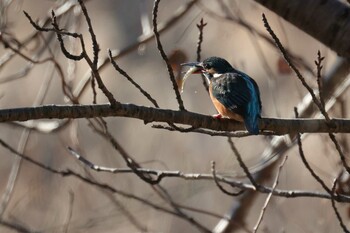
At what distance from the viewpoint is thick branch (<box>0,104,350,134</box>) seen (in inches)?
80.8

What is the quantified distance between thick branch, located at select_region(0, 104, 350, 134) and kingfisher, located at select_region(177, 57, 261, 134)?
121mm

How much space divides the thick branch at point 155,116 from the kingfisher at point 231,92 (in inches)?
4.8

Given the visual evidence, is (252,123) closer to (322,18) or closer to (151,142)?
(322,18)

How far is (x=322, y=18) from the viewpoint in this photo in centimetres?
269

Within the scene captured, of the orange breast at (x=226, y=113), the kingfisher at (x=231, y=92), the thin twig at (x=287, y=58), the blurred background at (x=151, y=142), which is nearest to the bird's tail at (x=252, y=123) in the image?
the kingfisher at (x=231, y=92)

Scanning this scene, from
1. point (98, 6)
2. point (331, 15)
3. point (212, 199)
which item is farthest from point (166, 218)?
point (331, 15)

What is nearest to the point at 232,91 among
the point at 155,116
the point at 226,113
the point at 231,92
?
the point at 231,92

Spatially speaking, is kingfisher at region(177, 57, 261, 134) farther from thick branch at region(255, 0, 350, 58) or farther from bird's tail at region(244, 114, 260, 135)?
thick branch at region(255, 0, 350, 58)

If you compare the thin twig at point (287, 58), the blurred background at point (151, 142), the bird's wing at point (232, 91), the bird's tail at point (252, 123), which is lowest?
the blurred background at point (151, 142)

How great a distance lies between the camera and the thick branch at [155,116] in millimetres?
2053

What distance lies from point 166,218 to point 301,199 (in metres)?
1.41

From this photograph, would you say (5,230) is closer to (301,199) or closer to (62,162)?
(62,162)

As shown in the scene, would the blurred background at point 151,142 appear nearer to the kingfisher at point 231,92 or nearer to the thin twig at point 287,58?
the kingfisher at point 231,92

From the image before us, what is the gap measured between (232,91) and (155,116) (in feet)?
3.37
